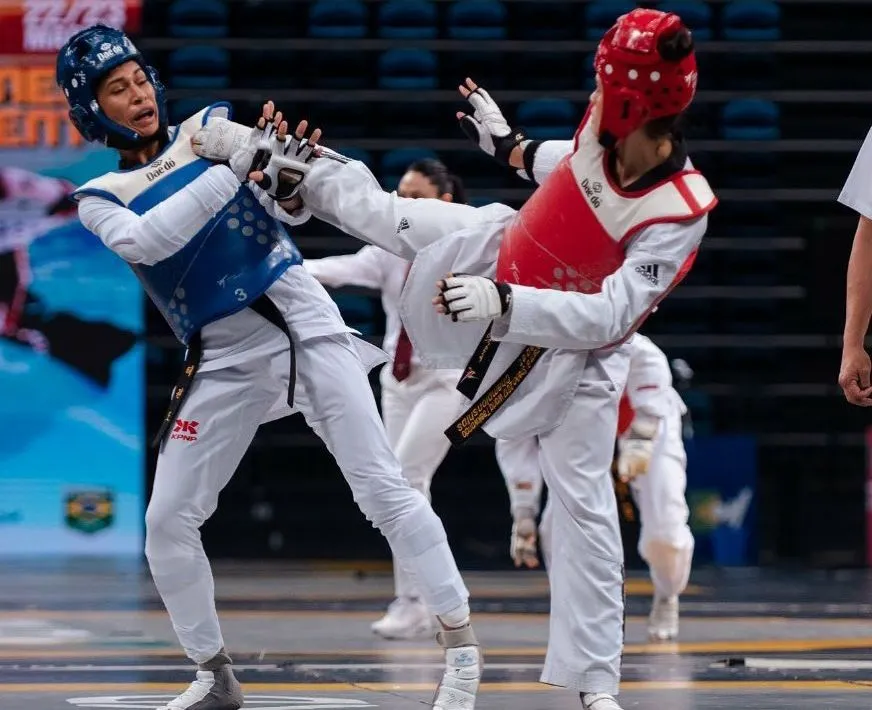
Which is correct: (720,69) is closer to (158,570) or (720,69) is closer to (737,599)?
(737,599)

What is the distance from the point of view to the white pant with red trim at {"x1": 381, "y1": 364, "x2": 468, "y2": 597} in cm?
788

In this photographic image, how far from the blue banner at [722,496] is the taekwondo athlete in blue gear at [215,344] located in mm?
6896

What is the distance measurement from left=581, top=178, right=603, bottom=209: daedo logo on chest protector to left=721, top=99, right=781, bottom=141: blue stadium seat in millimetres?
8342

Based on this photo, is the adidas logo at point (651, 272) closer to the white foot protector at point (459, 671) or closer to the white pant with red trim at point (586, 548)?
the white pant with red trim at point (586, 548)

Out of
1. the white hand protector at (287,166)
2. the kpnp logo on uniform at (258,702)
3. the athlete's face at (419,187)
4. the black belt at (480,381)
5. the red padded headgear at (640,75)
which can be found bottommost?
the kpnp logo on uniform at (258,702)

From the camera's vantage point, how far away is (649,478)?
7.85m

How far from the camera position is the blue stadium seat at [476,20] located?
12789 mm

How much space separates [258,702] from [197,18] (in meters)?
8.03

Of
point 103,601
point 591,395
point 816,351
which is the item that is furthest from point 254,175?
point 816,351

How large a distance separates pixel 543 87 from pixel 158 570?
26.8 feet

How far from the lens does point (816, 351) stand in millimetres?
12938

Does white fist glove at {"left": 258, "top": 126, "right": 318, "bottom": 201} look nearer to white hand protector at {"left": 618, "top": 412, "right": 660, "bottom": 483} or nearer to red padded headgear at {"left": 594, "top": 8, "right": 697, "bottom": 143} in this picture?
→ red padded headgear at {"left": 594, "top": 8, "right": 697, "bottom": 143}

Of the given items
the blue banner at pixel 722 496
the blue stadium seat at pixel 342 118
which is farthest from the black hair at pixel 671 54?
the blue stadium seat at pixel 342 118

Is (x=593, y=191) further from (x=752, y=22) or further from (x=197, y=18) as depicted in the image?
(x=752, y=22)
